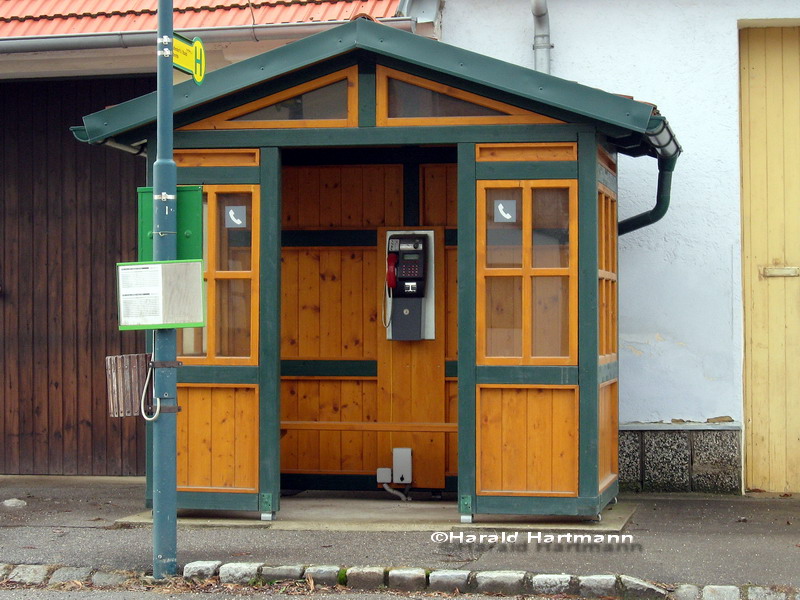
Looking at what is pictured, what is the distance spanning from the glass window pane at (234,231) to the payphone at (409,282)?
5.15 feet

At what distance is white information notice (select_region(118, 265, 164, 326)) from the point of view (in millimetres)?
6898

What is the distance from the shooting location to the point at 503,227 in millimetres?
8539

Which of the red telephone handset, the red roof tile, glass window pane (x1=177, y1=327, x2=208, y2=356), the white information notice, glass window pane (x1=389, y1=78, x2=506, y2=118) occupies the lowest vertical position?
glass window pane (x1=177, y1=327, x2=208, y2=356)

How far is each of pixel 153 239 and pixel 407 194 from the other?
11.3ft

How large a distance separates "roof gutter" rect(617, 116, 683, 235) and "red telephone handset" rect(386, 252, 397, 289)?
73.3 inches

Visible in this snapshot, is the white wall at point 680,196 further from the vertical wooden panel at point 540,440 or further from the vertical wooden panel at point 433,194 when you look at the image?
the vertical wooden panel at point 540,440

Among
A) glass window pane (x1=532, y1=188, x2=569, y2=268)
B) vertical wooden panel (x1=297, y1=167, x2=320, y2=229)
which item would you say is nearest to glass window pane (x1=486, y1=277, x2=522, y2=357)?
glass window pane (x1=532, y1=188, x2=569, y2=268)

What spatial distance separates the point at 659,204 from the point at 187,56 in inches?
163

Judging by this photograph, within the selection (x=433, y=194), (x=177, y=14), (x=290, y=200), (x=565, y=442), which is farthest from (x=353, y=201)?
(x=565, y=442)

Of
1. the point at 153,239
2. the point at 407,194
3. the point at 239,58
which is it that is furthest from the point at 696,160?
the point at 153,239

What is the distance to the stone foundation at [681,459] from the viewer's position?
10055mm

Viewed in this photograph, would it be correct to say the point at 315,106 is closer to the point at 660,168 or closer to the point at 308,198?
the point at 308,198

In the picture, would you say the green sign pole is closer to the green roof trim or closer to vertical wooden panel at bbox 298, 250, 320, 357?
the green roof trim

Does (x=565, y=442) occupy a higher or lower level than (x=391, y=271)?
lower
